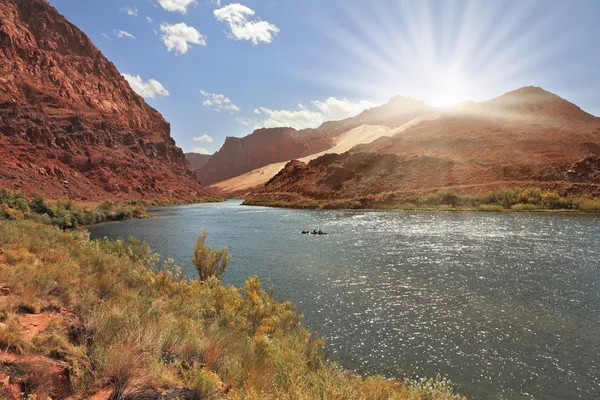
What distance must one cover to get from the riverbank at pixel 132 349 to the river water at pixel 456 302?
8.33 ft

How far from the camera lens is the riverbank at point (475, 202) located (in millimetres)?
45688

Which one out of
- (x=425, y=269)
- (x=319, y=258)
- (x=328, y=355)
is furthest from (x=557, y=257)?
(x=328, y=355)

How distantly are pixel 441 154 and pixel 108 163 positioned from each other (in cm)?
9160

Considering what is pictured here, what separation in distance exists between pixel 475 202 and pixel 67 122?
103m

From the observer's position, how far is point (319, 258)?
2053cm

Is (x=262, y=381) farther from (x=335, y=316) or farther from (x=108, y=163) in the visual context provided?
(x=108, y=163)

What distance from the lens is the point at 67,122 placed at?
289 feet

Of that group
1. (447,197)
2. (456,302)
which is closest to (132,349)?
(456,302)

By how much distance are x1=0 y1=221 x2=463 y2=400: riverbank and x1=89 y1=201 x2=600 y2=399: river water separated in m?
2.54

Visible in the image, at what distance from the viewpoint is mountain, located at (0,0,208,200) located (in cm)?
7188

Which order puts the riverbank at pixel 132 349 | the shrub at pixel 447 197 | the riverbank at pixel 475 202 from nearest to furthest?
Answer: 1. the riverbank at pixel 132 349
2. the riverbank at pixel 475 202
3. the shrub at pixel 447 197

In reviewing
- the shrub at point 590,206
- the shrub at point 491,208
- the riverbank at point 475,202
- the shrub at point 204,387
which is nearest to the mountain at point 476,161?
the riverbank at point 475,202

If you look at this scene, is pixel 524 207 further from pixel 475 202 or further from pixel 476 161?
pixel 476 161

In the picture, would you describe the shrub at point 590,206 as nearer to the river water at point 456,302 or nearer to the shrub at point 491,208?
the shrub at point 491,208
